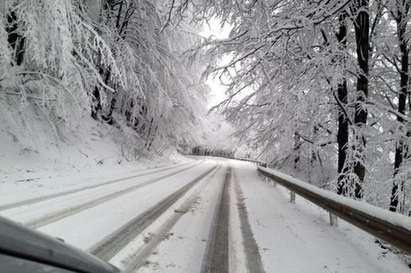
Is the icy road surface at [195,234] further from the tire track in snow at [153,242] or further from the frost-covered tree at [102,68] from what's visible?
the frost-covered tree at [102,68]

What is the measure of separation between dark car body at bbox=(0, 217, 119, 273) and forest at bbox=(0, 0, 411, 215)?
4.77m

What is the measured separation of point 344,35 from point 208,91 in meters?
20.0

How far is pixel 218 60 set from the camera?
8289 mm

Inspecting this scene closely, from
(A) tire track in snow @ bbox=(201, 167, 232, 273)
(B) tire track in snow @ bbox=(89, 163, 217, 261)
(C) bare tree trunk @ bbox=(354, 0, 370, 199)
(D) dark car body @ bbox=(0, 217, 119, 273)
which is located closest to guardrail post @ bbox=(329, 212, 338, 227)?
(C) bare tree trunk @ bbox=(354, 0, 370, 199)

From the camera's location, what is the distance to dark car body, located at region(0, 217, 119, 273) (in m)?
1.07

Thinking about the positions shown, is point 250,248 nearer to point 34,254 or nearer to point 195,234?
point 195,234

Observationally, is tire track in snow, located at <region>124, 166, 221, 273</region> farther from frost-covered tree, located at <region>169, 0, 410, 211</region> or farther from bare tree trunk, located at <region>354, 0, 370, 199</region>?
bare tree trunk, located at <region>354, 0, 370, 199</region>

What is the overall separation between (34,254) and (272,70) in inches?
371

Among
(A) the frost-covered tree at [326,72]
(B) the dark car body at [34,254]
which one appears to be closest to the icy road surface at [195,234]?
(A) the frost-covered tree at [326,72]

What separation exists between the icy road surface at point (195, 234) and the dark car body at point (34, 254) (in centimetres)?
299

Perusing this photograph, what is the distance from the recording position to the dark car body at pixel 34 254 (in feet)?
3.52

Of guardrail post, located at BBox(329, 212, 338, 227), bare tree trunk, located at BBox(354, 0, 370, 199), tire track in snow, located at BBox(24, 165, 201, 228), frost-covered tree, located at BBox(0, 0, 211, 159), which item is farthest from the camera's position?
frost-covered tree, located at BBox(0, 0, 211, 159)

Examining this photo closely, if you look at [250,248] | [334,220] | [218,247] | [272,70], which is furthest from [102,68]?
[250,248]

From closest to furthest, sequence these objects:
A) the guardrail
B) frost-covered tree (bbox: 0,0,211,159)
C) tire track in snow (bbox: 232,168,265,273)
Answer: the guardrail < tire track in snow (bbox: 232,168,265,273) < frost-covered tree (bbox: 0,0,211,159)
